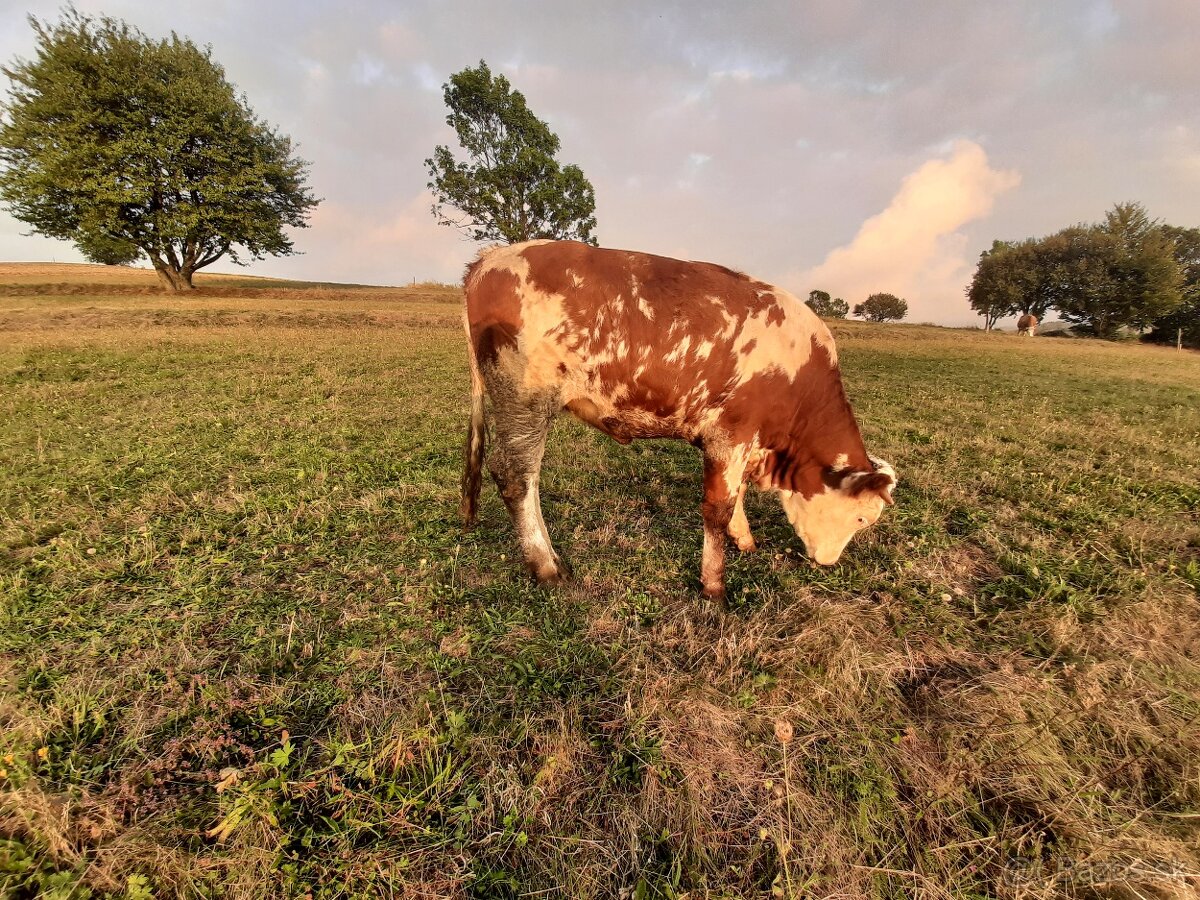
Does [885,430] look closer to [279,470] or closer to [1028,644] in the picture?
[1028,644]

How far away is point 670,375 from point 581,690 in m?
2.36

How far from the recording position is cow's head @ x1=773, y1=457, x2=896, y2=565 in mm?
4020

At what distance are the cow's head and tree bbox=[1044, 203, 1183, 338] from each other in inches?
2607

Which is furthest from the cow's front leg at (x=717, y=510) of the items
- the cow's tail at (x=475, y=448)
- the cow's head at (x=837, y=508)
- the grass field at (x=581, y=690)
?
the cow's tail at (x=475, y=448)

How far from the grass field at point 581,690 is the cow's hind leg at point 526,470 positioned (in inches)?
10.7

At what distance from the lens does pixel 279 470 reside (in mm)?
5945

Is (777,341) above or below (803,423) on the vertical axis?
above

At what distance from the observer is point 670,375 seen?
3797 millimetres

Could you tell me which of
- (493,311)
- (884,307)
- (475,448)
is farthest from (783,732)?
(884,307)

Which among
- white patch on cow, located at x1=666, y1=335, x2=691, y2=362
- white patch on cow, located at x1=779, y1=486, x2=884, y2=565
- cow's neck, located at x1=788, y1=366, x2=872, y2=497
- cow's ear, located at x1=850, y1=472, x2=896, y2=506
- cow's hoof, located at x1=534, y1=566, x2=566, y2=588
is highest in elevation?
white patch on cow, located at x1=666, y1=335, x2=691, y2=362

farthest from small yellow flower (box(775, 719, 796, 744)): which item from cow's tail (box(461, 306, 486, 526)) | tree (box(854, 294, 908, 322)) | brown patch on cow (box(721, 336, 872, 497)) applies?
tree (box(854, 294, 908, 322))

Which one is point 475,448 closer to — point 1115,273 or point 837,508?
point 837,508

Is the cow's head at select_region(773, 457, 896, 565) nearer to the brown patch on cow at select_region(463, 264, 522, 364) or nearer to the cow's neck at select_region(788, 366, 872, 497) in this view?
the cow's neck at select_region(788, 366, 872, 497)

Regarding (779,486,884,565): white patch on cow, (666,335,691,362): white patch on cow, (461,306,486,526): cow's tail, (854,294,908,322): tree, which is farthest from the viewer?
(854,294,908,322): tree
